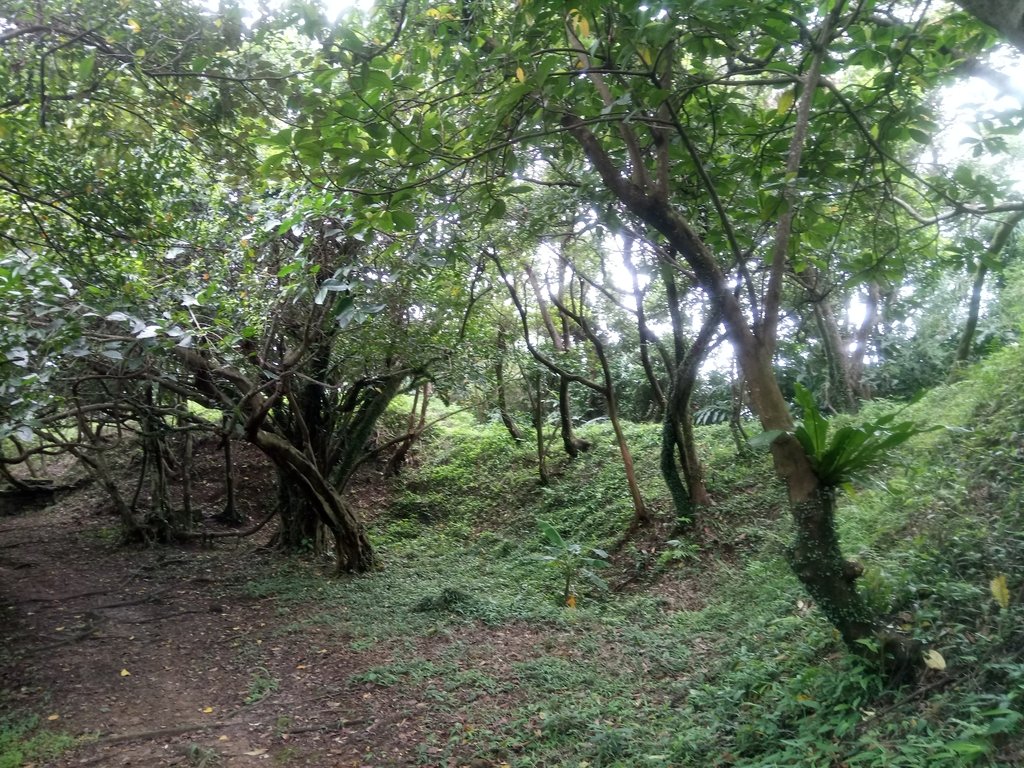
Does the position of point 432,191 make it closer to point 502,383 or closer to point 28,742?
point 28,742

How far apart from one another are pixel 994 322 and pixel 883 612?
28.7 ft

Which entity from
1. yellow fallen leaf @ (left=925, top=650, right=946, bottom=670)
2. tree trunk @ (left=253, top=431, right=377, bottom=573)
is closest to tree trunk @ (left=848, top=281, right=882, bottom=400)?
tree trunk @ (left=253, top=431, right=377, bottom=573)

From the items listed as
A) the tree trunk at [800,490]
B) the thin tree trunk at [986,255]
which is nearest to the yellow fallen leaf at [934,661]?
the tree trunk at [800,490]

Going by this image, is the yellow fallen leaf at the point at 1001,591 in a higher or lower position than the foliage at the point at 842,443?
lower

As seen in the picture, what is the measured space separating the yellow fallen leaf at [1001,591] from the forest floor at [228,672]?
3.07 m

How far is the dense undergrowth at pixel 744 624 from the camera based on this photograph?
3.60 metres

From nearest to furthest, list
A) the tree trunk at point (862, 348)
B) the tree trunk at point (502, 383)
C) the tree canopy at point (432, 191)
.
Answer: the tree canopy at point (432, 191)
the tree trunk at point (862, 348)
the tree trunk at point (502, 383)

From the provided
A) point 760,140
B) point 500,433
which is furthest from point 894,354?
point 760,140

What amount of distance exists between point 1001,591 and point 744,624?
2671 mm

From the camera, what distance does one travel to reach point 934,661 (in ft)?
11.9

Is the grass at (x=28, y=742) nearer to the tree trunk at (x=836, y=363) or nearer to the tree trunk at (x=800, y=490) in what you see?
the tree trunk at (x=800, y=490)

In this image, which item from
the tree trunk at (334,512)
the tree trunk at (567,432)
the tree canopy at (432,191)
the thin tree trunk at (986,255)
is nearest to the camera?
the tree canopy at (432,191)

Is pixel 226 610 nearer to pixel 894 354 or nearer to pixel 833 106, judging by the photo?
pixel 833 106

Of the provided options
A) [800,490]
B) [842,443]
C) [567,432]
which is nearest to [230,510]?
[567,432]
